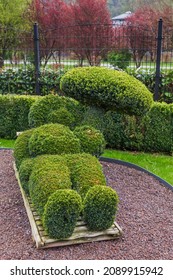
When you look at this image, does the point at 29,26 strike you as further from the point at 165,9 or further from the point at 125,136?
the point at 125,136

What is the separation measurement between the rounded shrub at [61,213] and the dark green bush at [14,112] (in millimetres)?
3625

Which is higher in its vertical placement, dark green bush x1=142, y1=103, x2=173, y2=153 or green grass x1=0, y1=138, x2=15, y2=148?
dark green bush x1=142, y1=103, x2=173, y2=153

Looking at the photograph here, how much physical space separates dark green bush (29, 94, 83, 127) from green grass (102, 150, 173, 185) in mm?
1357

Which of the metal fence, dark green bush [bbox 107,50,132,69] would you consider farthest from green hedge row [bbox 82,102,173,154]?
dark green bush [bbox 107,50,132,69]

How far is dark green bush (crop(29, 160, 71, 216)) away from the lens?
3182 millimetres

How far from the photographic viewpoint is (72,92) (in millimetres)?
4371

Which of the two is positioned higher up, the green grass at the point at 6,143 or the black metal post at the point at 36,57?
the black metal post at the point at 36,57

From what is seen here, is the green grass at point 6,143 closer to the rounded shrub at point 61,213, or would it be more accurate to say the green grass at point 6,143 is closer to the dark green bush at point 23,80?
the dark green bush at point 23,80

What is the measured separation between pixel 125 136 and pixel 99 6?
14536 mm

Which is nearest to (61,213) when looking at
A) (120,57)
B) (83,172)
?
(83,172)

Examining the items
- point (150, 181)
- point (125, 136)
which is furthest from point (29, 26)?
point (150, 181)

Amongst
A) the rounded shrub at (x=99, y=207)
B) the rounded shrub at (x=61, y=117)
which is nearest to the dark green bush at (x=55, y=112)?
the rounded shrub at (x=61, y=117)

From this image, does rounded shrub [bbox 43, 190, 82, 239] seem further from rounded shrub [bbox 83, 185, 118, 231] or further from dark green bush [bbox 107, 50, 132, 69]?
dark green bush [bbox 107, 50, 132, 69]

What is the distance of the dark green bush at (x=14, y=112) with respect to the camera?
631cm
